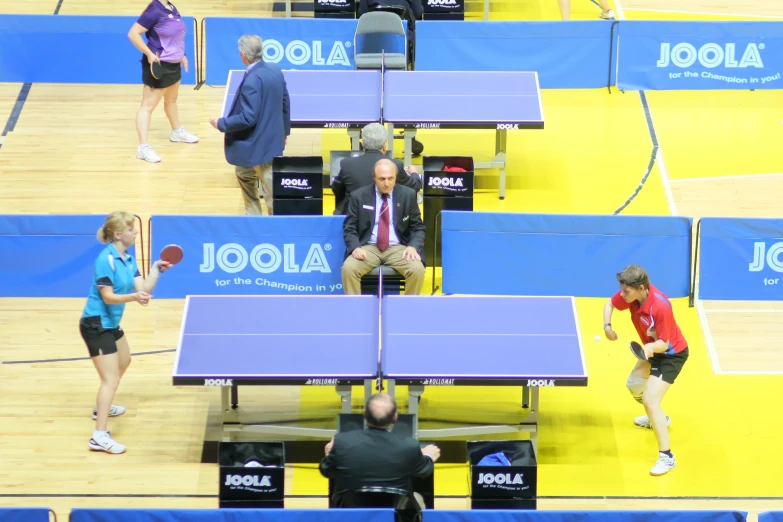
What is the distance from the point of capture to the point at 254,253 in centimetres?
1061

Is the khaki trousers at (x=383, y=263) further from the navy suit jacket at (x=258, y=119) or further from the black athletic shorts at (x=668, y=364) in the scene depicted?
the black athletic shorts at (x=668, y=364)

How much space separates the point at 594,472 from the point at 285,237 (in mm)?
3301

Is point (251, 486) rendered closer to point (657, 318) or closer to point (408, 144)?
point (657, 318)

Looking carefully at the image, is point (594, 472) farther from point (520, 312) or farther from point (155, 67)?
point (155, 67)

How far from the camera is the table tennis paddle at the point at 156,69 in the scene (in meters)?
12.6

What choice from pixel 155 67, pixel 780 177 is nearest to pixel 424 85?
pixel 155 67

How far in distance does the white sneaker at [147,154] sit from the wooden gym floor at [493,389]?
9cm

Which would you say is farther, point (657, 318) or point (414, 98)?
point (414, 98)

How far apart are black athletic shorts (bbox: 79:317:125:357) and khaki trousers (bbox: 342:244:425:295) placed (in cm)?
212

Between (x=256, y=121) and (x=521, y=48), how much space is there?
14.8 feet

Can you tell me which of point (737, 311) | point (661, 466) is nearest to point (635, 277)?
point (661, 466)

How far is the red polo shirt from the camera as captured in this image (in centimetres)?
830

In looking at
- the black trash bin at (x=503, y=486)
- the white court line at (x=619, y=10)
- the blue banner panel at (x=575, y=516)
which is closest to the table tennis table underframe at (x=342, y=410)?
the black trash bin at (x=503, y=486)

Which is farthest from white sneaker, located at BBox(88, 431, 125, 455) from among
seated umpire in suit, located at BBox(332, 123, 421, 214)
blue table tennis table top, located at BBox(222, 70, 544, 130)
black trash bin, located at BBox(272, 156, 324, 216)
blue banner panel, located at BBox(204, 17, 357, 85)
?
blue banner panel, located at BBox(204, 17, 357, 85)
